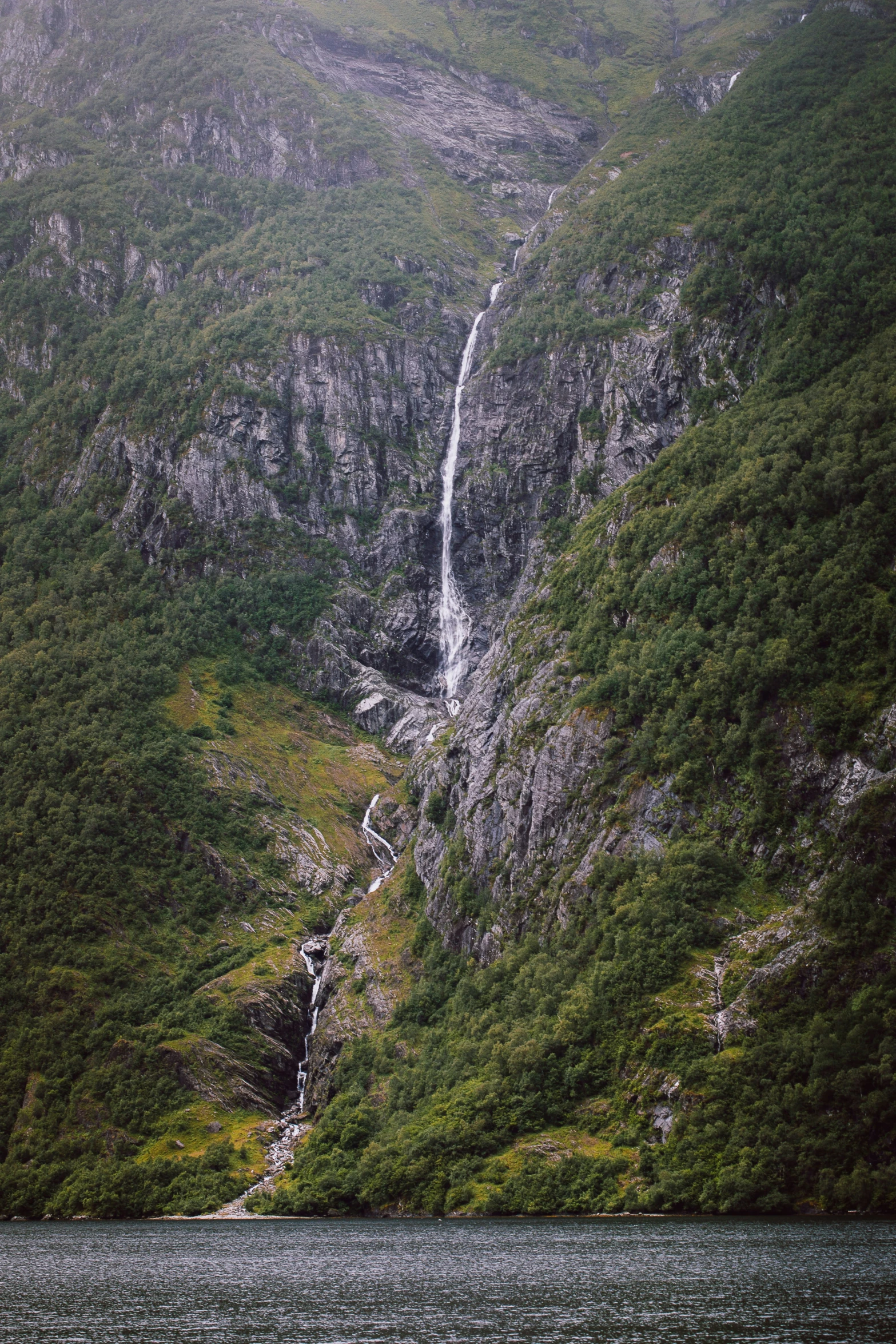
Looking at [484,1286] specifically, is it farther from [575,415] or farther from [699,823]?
[575,415]

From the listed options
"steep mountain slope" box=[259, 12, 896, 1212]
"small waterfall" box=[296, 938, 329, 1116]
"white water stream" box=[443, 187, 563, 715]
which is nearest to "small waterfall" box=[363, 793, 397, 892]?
"steep mountain slope" box=[259, 12, 896, 1212]

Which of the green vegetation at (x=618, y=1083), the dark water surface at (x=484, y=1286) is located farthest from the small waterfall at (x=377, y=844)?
the dark water surface at (x=484, y=1286)

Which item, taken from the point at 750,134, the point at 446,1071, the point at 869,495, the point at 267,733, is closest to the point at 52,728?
the point at 267,733

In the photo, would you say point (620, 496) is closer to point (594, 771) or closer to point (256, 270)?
point (594, 771)

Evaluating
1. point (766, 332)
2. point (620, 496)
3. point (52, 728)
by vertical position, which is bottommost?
point (52, 728)

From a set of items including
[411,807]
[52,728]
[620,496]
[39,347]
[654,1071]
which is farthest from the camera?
[39,347]

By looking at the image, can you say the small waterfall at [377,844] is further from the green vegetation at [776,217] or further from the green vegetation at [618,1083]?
the green vegetation at [776,217]

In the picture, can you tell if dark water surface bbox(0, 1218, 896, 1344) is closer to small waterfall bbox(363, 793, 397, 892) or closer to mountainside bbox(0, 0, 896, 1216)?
mountainside bbox(0, 0, 896, 1216)
